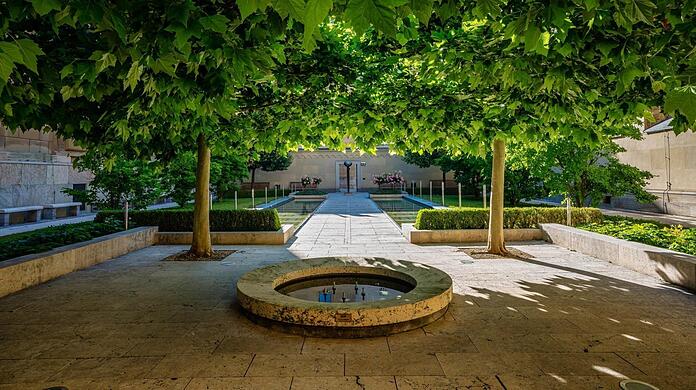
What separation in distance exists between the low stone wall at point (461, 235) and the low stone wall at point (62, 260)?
27.2ft

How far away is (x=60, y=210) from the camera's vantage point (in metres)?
18.3

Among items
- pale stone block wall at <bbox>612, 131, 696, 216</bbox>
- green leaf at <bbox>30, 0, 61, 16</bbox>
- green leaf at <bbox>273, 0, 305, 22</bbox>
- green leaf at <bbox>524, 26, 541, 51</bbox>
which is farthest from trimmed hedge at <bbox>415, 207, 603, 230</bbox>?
pale stone block wall at <bbox>612, 131, 696, 216</bbox>

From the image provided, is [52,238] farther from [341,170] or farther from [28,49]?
[341,170]

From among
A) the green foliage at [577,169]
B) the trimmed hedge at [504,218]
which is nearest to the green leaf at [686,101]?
the trimmed hedge at [504,218]

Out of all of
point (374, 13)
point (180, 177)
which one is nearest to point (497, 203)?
point (374, 13)

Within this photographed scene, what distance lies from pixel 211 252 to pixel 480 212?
8472 mm

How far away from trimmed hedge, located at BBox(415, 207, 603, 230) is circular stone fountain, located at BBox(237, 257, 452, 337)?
17.5ft

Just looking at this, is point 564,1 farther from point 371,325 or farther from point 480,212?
point 480,212

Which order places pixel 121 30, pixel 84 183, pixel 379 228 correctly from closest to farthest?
pixel 121 30 < pixel 379 228 < pixel 84 183

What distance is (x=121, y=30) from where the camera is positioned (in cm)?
238

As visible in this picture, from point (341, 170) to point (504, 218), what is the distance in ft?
118

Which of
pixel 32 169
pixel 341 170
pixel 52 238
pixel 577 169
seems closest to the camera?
pixel 52 238

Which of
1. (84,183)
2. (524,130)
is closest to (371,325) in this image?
(524,130)

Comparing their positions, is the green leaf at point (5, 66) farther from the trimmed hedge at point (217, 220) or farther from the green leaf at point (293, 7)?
the trimmed hedge at point (217, 220)
